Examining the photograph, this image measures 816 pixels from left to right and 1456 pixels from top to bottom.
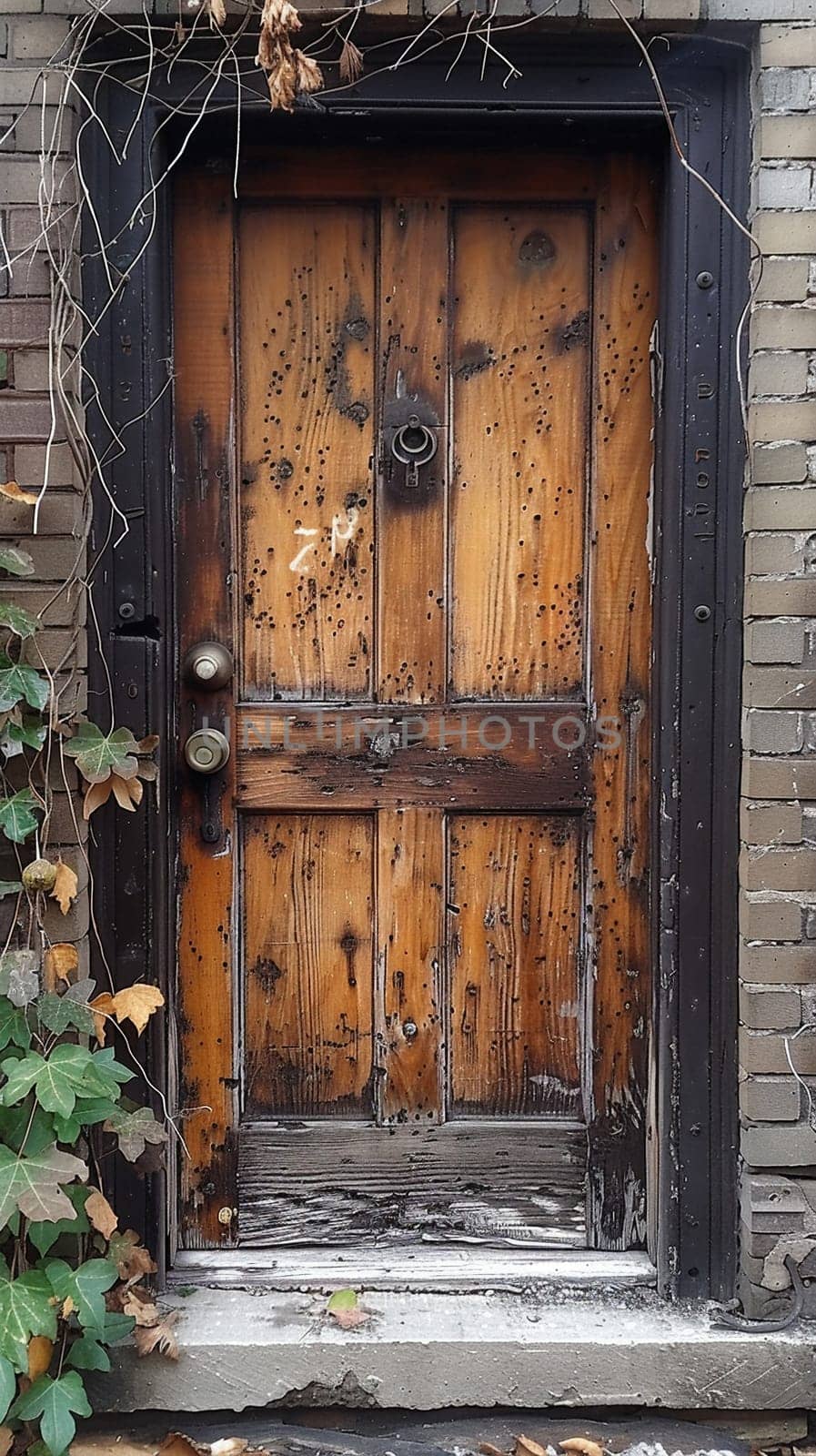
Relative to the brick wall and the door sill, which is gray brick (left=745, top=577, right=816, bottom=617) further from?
the door sill

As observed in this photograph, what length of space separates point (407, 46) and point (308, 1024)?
1.93 metres

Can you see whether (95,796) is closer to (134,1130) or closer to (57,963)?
(57,963)

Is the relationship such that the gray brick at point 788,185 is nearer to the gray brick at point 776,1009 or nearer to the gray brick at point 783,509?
the gray brick at point 783,509

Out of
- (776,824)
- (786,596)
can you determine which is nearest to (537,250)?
(786,596)

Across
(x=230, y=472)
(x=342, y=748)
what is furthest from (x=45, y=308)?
(x=342, y=748)

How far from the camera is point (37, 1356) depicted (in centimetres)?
188

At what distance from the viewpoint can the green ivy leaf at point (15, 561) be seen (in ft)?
6.26

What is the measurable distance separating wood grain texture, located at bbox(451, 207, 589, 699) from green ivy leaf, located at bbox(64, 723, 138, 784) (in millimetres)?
688

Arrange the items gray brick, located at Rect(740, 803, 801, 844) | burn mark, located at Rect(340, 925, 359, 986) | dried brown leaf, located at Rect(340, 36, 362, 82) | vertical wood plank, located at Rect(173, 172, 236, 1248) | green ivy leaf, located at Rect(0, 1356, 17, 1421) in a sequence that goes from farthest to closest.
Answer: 1. burn mark, located at Rect(340, 925, 359, 986)
2. vertical wood plank, located at Rect(173, 172, 236, 1248)
3. gray brick, located at Rect(740, 803, 801, 844)
4. dried brown leaf, located at Rect(340, 36, 362, 82)
5. green ivy leaf, located at Rect(0, 1356, 17, 1421)

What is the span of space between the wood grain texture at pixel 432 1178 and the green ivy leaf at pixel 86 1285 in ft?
1.40

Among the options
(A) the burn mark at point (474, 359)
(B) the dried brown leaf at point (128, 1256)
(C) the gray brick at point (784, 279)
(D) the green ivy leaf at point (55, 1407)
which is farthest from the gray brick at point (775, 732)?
(D) the green ivy leaf at point (55, 1407)

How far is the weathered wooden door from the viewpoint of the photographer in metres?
2.19

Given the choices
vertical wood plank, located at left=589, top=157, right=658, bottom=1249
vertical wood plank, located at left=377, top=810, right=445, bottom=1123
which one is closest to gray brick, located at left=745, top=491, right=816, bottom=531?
vertical wood plank, located at left=589, top=157, right=658, bottom=1249

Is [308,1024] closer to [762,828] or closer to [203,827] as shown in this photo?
[203,827]
